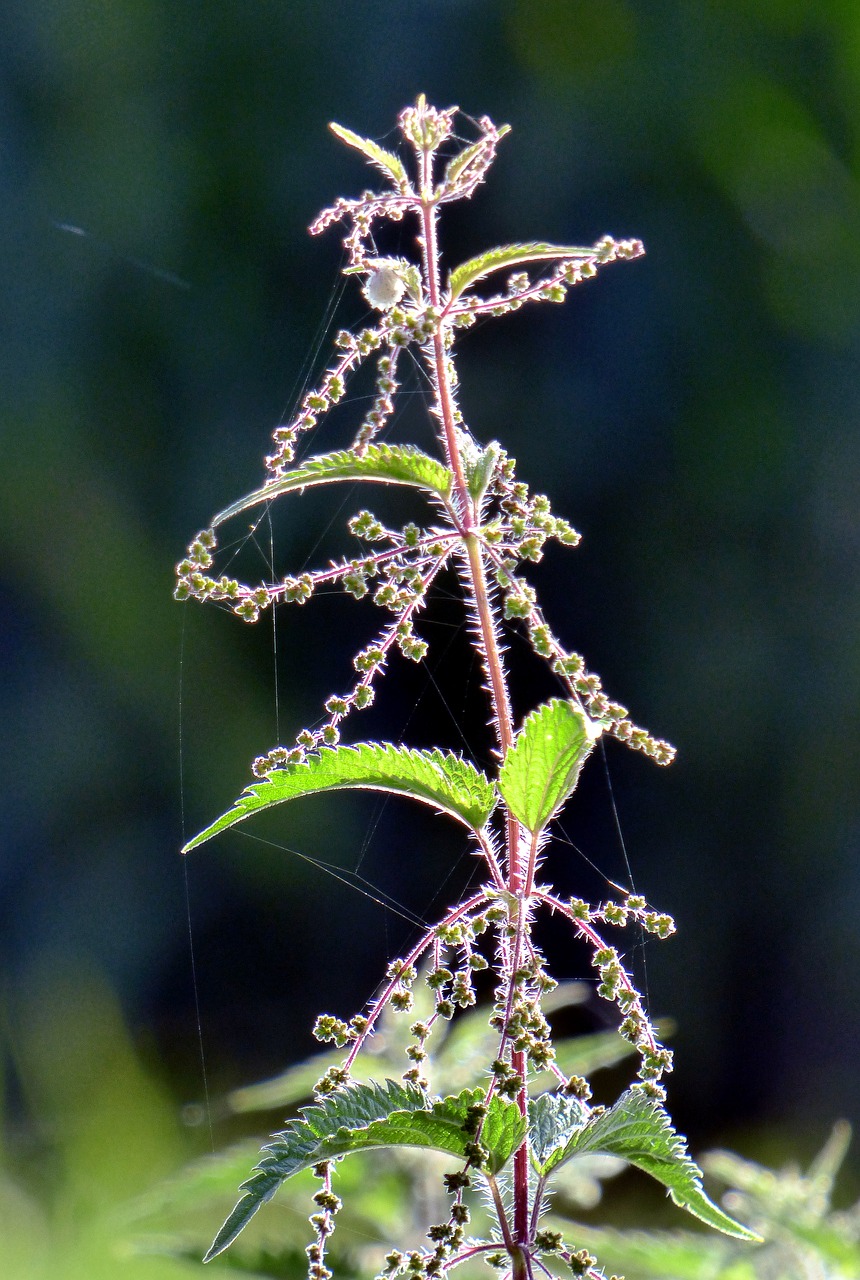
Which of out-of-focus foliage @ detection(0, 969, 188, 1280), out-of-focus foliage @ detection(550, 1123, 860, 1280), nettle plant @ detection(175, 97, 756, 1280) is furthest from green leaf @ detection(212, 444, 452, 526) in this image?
out-of-focus foliage @ detection(0, 969, 188, 1280)

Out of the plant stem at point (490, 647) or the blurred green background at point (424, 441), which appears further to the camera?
the blurred green background at point (424, 441)

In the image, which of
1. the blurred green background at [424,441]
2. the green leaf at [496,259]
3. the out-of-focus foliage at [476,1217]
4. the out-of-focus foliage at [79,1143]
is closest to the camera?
the green leaf at [496,259]

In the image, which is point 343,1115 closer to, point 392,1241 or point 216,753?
point 392,1241

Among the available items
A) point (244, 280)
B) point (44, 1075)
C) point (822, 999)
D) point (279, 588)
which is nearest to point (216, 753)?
point (44, 1075)

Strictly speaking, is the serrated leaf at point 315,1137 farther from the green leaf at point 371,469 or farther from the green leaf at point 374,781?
the green leaf at point 371,469

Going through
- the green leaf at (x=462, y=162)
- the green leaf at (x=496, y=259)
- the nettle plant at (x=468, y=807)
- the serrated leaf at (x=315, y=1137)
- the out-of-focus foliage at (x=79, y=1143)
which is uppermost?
the green leaf at (x=462, y=162)

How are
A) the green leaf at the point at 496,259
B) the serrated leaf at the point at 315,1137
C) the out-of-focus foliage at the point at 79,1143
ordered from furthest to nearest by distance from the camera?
the out-of-focus foliage at the point at 79,1143 → the green leaf at the point at 496,259 → the serrated leaf at the point at 315,1137

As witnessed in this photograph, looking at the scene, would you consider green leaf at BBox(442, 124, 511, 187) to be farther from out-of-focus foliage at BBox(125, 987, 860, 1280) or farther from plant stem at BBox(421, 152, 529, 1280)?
out-of-focus foliage at BBox(125, 987, 860, 1280)

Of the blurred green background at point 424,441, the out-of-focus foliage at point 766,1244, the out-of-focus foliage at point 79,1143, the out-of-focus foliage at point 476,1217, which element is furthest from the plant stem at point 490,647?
the blurred green background at point 424,441
